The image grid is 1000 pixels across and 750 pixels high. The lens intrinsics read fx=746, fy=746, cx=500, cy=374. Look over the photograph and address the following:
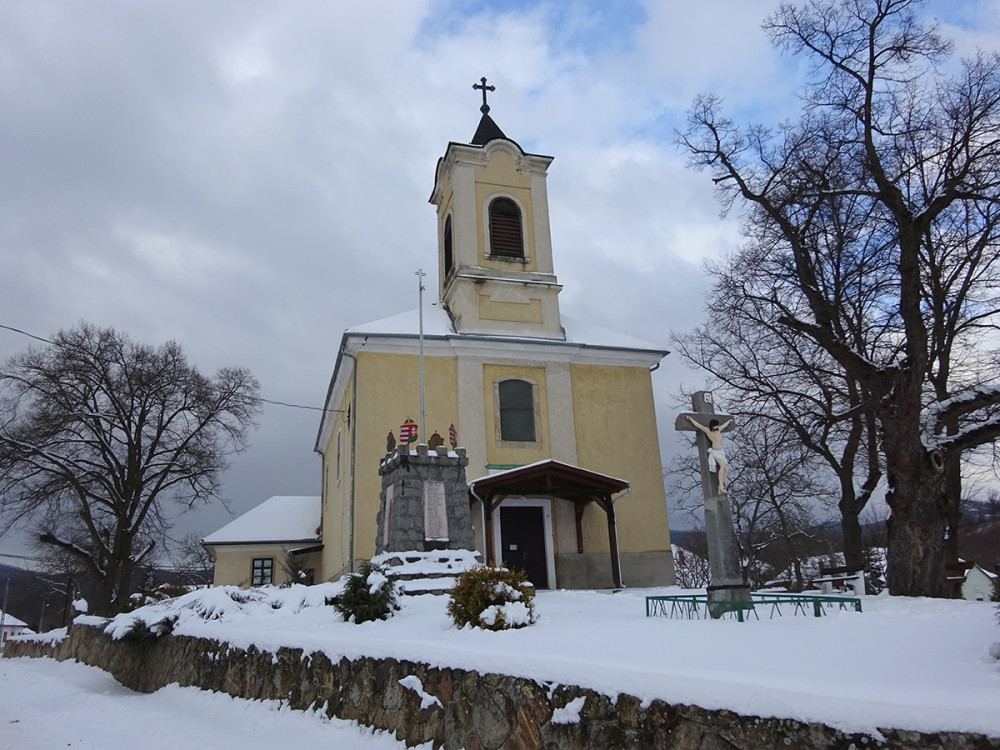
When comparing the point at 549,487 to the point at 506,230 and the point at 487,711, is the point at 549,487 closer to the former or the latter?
the point at 506,230

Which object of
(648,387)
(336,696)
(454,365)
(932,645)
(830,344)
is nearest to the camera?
(932,645)

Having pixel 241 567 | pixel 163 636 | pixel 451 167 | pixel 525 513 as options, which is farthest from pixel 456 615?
pixel 241 567

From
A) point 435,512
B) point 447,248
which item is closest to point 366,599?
point 435,512

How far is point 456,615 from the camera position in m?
8.94

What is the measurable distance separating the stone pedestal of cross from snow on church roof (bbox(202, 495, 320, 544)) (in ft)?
76.6

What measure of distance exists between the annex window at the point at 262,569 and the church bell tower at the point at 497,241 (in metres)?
13.6

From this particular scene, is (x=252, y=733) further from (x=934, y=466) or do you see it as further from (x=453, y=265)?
(x=453, y=265)

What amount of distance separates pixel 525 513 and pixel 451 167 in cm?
1202

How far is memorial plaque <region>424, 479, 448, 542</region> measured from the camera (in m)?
14.7

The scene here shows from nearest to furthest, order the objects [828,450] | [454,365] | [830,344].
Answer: [830,344] < [828,450] < [454,365]

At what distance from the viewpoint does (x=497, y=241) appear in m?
24.5

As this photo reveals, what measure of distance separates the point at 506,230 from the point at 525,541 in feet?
34.1

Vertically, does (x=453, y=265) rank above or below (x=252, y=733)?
above

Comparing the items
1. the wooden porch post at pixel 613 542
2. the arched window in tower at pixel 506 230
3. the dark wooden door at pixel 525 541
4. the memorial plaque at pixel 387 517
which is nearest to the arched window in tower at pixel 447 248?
the arched window in tower at pixel 506 230
